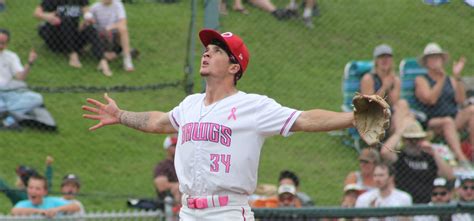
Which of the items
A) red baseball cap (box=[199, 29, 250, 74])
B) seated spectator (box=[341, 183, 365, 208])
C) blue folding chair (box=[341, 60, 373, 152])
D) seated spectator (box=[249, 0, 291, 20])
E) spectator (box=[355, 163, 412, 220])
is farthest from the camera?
blue folding chair (box=[341, 60, 373, 152])

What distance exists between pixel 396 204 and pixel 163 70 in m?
2.27

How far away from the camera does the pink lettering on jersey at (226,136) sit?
5.46 metres

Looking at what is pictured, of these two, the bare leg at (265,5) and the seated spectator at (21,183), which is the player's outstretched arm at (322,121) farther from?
the bare leg at (265,5)

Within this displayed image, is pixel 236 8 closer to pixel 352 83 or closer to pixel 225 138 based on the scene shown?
pixel 352 83

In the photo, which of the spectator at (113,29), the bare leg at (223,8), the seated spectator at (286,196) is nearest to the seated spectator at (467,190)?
the seated spectator at (286,196)

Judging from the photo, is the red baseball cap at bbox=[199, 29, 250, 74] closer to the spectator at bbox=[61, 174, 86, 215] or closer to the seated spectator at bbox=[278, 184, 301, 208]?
the seated spectator at bbox=[278, 184, 301, 208]

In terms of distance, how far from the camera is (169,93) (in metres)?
9.27

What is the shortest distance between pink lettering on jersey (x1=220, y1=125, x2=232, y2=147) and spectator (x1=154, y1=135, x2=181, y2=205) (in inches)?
140

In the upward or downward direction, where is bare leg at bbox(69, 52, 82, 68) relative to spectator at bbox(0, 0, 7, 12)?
downward

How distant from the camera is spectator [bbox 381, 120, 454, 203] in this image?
9.23 metres

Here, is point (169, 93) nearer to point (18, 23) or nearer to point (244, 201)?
point (18, 23)

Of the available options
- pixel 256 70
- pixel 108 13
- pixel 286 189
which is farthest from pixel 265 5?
pixel 286 189

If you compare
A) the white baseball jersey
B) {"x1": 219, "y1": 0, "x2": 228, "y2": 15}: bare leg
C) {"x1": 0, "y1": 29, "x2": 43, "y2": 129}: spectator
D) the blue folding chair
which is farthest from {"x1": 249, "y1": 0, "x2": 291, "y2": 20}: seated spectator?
the white baseball jersey

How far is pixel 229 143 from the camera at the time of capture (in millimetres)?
5461
